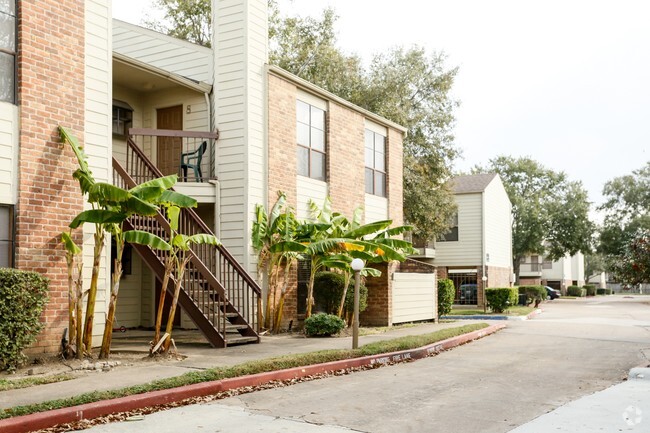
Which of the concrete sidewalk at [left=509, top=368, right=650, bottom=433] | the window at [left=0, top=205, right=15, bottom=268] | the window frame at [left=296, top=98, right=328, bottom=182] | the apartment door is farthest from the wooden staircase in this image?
the concrete sidewalk at [left=509, top=368, right=650, bottom=433]

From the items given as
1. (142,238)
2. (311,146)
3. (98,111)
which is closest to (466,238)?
(311,146)

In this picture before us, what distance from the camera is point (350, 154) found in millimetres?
20953

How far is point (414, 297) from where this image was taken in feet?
71.1

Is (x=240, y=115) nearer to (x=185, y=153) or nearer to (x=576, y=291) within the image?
(x=185, y=153)

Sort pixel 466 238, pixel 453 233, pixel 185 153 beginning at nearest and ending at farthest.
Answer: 1. pixel 185 153
2. pixel 466 238
3. pixel 453 233

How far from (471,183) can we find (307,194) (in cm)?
2340

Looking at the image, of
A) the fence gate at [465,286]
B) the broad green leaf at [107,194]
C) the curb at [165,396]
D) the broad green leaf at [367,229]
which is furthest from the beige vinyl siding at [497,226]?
the broad green leaf at [107,194]

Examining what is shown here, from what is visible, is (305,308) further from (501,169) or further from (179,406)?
(501,169)

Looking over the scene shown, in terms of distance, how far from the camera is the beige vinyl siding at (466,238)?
38281 millimetres

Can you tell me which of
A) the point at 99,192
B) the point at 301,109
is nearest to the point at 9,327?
the point at 99,192

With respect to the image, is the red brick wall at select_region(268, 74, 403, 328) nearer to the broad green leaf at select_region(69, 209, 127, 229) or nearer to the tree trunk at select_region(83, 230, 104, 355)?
the tree trunk at select_region(83, 230, 104, 355)

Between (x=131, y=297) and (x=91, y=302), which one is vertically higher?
(x=91, y=302)

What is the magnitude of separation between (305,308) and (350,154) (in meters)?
5.35

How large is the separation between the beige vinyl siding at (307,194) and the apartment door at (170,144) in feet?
10.9
